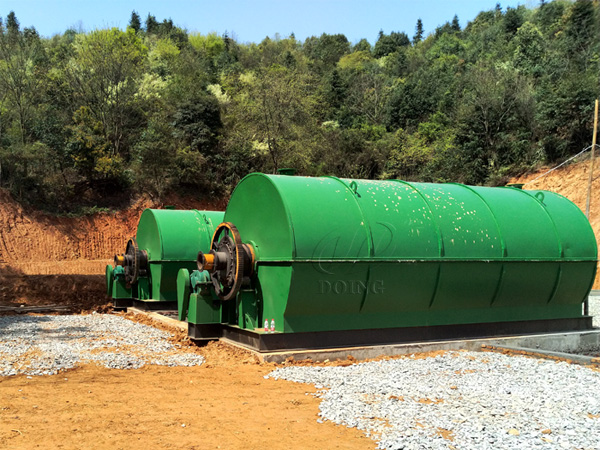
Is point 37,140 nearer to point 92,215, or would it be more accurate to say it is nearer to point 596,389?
point 92,215

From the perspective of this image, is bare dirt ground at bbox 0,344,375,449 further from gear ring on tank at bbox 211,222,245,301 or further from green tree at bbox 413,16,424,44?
green tree at bbox 413,16,424,44

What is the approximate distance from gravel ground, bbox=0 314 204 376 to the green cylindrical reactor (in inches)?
78.6

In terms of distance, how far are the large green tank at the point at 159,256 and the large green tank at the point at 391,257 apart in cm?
544

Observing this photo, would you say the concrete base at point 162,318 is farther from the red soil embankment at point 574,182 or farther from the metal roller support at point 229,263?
the red soil embankment at point 574,182

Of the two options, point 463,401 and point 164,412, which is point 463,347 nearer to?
point 463,401

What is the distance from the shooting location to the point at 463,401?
7488 mm

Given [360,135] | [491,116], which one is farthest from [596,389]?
[360,135]

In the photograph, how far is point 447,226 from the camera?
12.2 meters

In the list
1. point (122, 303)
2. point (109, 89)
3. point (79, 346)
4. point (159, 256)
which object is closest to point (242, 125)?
point (109, 89)

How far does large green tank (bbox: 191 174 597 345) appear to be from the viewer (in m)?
10.8

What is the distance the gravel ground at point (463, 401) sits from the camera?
5914 mm

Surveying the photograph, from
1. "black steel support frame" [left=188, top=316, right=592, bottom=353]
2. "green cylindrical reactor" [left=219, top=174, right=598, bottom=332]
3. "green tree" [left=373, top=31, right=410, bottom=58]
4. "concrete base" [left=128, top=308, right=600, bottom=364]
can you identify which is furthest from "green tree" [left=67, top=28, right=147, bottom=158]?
"green tree" [left=373, top=31, right=410, bottom=58]

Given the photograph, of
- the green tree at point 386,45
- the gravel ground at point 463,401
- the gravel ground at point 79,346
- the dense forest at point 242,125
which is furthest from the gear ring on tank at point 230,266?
the green tree at point 386,45

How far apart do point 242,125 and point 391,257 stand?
33890mm
